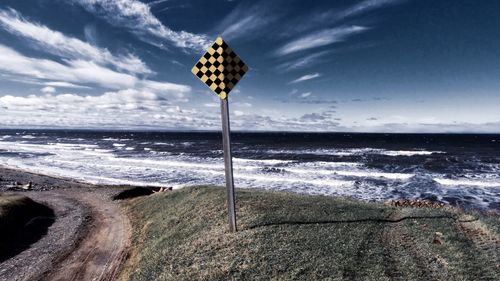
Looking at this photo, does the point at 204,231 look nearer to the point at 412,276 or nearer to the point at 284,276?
the point at 284,276

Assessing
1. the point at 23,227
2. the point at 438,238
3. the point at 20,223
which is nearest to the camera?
the point at 438,238

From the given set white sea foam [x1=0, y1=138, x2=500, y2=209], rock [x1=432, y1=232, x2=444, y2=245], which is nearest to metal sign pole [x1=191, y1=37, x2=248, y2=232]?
A: rock [x1=432, y1=232, x2=444, y2=245]

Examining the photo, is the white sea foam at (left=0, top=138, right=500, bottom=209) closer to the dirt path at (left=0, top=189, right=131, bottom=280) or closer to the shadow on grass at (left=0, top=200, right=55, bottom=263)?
the dirt path at (left=0, top=189, right=131, bottom=280)

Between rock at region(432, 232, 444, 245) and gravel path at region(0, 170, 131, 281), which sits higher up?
rock at region(432, 232, 444, 245)

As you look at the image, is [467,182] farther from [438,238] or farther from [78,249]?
[78,249]

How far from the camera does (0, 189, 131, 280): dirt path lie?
1131cm

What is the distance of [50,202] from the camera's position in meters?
24.2

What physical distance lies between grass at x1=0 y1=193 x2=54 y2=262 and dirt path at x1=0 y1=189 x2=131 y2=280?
0.52 m

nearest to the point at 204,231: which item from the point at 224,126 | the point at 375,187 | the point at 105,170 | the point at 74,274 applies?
the point at 224,126

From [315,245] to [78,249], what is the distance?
11.1 m

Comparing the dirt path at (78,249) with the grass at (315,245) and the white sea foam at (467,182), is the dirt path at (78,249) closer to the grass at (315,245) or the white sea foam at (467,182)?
the grass at (315,245)

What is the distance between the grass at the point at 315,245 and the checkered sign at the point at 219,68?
472cm

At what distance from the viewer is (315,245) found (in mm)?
8797

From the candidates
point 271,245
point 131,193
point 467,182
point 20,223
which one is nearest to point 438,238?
point 271,245
